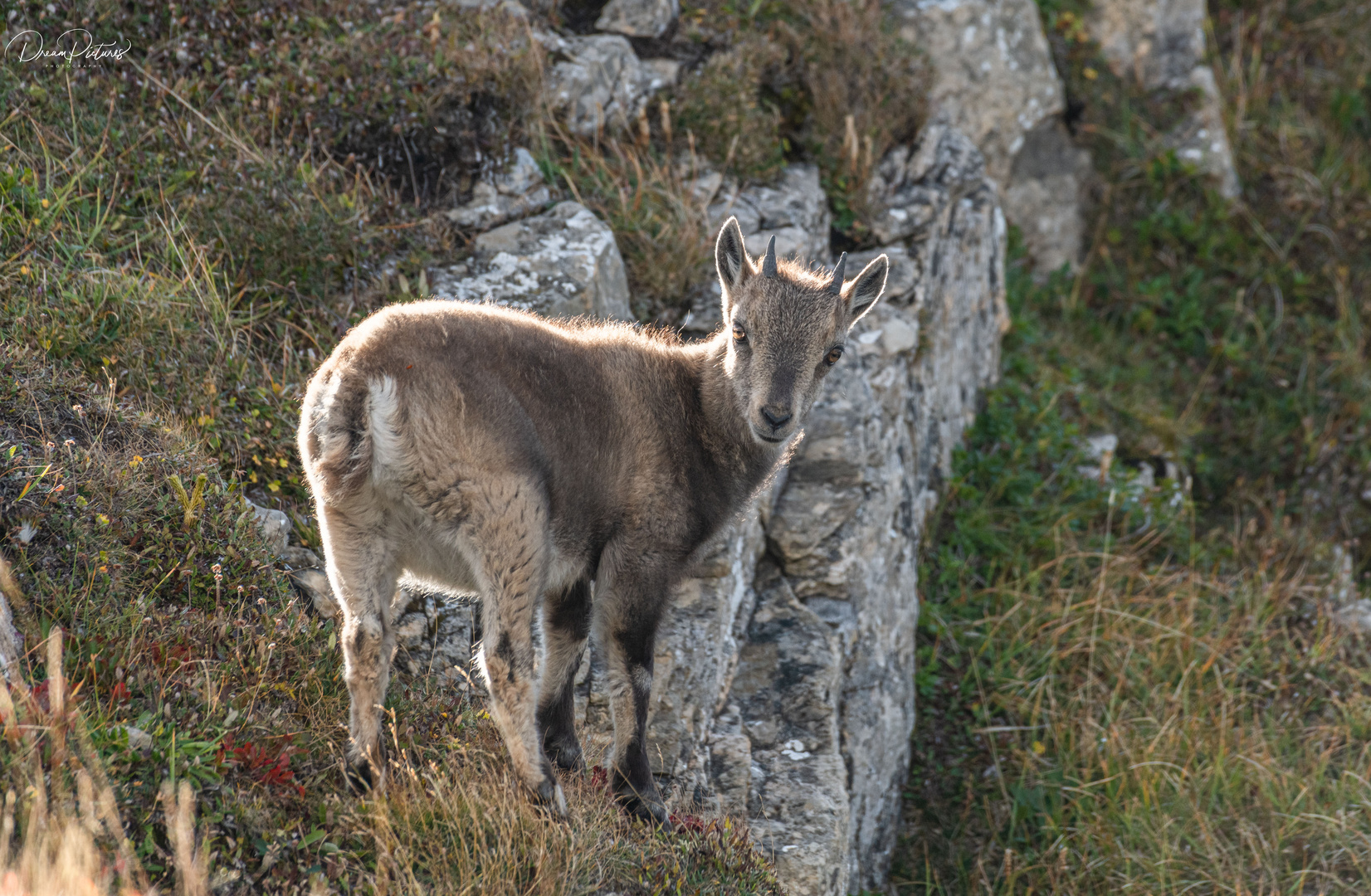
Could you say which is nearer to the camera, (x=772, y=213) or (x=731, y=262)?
(x=731, y=262)

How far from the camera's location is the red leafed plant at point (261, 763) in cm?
421

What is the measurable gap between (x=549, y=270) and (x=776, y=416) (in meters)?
2.60

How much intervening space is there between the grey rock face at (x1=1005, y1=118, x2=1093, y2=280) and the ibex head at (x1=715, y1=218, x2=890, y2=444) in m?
6.30

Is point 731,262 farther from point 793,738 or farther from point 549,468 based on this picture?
point 793,738

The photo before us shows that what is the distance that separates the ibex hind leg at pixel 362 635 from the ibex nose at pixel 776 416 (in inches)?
82.7

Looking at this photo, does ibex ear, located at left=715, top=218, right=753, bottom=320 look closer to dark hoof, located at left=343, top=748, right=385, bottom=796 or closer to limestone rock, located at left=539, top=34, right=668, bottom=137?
limestone rock, located at left=539, top=34, right=668, bottom=137

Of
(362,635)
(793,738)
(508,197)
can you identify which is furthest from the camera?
(508,197)

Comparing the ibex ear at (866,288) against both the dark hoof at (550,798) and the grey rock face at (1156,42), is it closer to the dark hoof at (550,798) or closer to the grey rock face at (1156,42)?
the dark hoof at (550,798)

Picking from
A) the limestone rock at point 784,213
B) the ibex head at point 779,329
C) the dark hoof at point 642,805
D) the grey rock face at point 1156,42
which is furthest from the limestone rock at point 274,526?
the grey rock face at point 1156,42

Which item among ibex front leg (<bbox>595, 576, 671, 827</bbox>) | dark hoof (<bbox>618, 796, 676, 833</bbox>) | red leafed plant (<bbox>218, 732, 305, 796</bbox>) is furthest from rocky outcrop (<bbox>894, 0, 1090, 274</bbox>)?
red leafed plant (<bbox>218, 732, 305, 796</bbox>)

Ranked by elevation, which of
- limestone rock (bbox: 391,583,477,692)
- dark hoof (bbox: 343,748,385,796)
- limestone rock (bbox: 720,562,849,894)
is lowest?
limestone rock (bbox: 720,562,849,894)

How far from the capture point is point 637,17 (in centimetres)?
935

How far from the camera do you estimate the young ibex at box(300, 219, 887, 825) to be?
4.42 m

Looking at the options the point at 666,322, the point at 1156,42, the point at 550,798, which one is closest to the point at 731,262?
the point at 666,322
